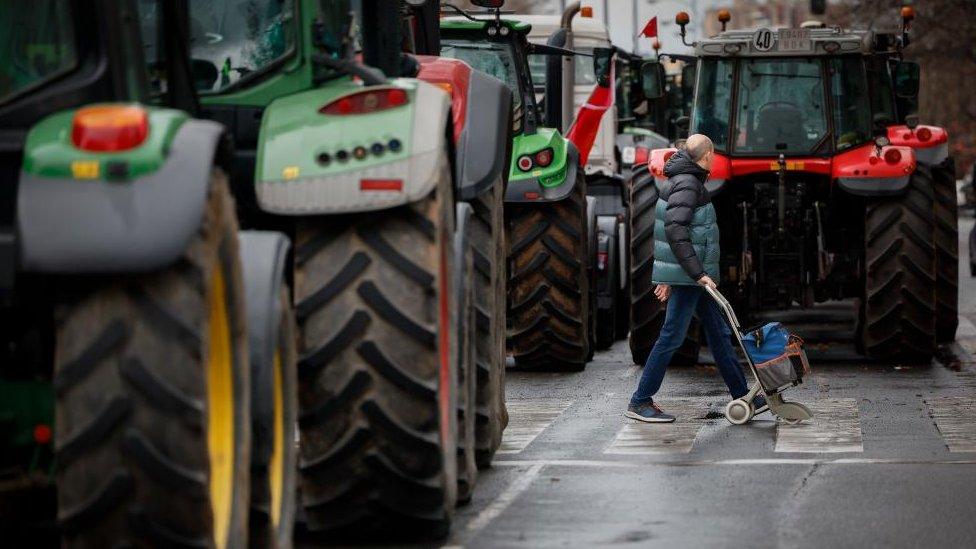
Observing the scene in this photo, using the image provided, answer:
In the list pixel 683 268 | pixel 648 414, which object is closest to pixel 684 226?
A: pixel 683 268

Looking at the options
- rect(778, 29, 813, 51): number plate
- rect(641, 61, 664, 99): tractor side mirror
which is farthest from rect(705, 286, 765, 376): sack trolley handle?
rect(641, 61, 664, 99): tractor side mirror

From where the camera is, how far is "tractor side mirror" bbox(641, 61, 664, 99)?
17562 mm

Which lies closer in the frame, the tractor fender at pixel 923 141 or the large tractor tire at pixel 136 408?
the large tractor tire at pixel 136 408

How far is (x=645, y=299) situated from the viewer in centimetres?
1622

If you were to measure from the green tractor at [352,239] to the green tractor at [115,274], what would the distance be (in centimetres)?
124

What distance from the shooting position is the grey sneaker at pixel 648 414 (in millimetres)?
12680

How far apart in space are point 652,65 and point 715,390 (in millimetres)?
3999

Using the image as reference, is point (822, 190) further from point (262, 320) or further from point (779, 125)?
point (262, 320)

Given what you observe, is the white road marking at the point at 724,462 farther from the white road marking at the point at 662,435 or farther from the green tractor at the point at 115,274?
the green tractor at the point at 115,274

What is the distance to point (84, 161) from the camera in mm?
5496

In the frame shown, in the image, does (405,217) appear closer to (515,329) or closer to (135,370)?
(135,370)

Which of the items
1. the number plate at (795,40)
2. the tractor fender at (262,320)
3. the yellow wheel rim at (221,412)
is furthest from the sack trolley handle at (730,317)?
the yellow wheel rim at (221,412)

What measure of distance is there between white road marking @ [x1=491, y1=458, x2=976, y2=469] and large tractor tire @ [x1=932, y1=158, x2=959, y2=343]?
6477 mm

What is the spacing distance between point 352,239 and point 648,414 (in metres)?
5.54
